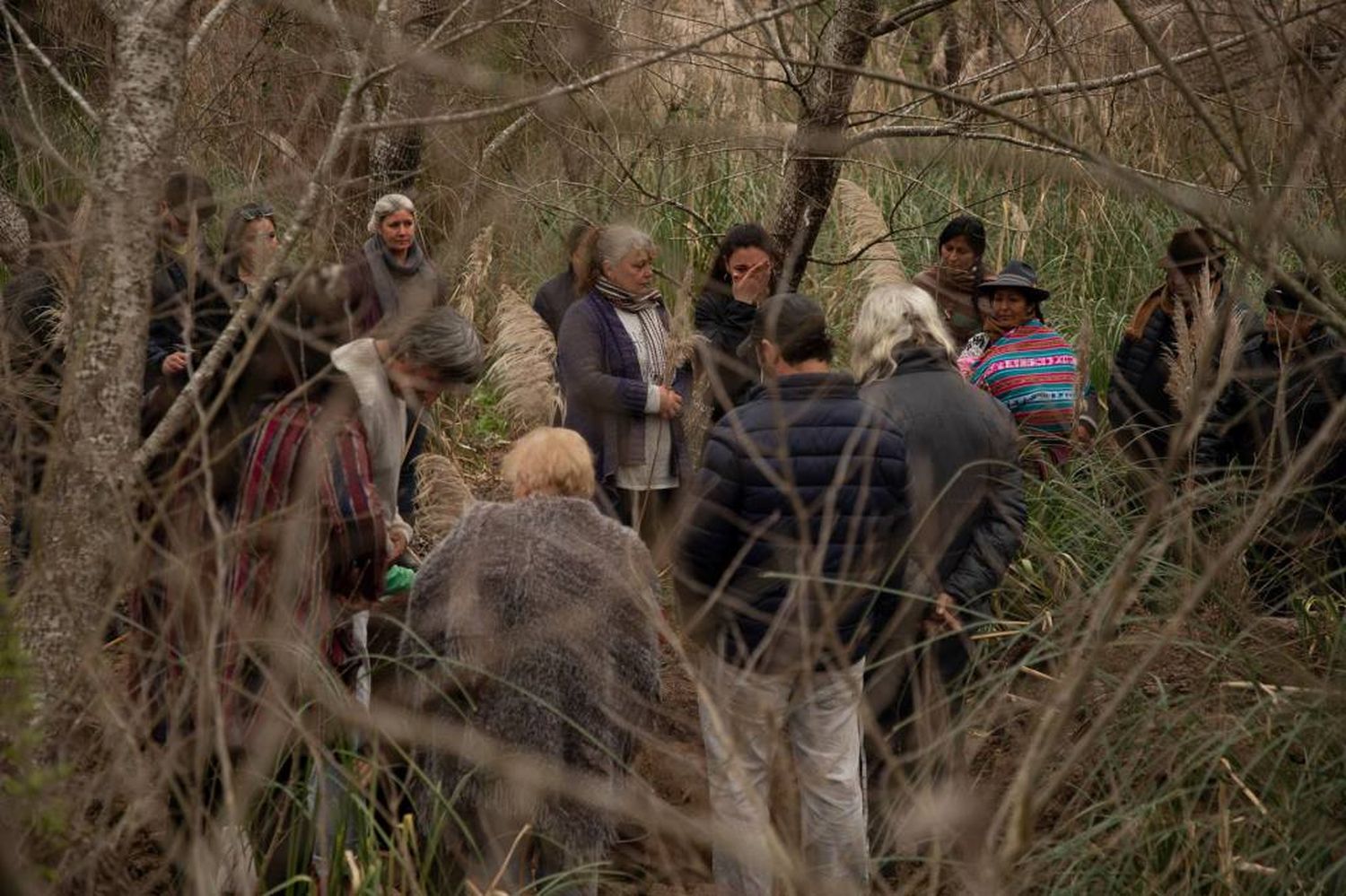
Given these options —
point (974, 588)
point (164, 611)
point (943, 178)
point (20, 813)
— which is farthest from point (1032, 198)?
point (20, 813)

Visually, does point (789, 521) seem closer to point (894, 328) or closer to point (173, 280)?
point (894, 328)

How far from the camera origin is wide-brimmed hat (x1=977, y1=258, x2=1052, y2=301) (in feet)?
18.8

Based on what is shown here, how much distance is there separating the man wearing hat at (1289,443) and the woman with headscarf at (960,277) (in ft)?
3.69

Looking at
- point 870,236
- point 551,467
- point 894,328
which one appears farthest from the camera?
point 870,236

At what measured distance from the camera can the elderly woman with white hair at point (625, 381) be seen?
579 cm

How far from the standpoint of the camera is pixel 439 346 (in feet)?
13.4

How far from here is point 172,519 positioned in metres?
3.57

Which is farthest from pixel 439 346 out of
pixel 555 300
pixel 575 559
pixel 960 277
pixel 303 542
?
pixel 555 300

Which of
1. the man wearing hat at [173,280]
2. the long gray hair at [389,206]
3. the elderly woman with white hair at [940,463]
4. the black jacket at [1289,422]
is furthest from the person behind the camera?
the long gray hair at [389,206]

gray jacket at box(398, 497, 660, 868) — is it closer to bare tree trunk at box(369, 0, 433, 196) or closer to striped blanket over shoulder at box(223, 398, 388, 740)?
striped blanket over shoulder at box(223, 398, 388, 740)

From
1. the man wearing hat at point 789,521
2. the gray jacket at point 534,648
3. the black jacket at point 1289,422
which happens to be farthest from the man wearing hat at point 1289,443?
the gray jacket at point 534,648

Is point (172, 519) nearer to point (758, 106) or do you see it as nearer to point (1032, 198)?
→ point (1032, 198)

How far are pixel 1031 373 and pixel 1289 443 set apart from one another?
3.18ft

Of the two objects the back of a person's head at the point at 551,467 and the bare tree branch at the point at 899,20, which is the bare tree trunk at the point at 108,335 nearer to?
the back of a person's head at the point at 551,467
